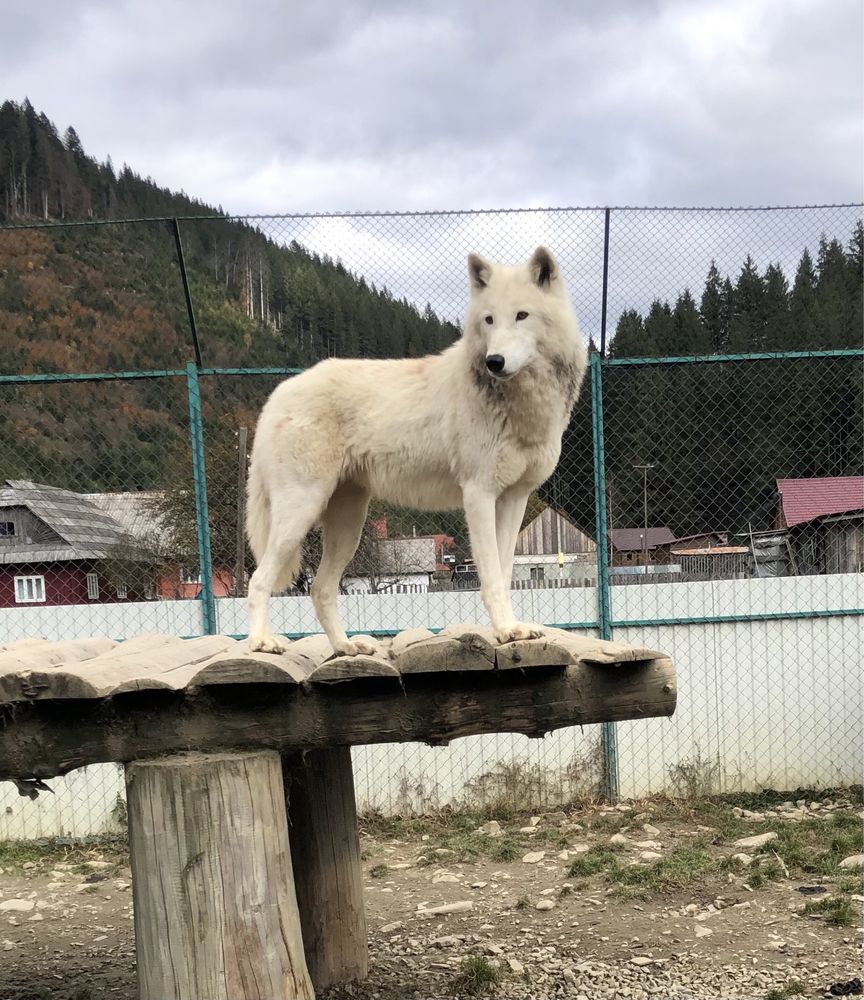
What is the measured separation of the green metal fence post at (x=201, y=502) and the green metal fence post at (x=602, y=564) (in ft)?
8.27

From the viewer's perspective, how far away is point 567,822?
18.9 ft

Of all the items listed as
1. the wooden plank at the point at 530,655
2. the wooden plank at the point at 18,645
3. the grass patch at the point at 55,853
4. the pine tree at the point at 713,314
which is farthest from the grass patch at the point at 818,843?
the wooden plank at the point at 18,645

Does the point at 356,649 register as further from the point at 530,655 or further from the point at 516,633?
the point at 530,655

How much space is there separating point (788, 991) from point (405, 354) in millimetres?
4287

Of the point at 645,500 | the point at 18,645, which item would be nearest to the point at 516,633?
the point at 18,645

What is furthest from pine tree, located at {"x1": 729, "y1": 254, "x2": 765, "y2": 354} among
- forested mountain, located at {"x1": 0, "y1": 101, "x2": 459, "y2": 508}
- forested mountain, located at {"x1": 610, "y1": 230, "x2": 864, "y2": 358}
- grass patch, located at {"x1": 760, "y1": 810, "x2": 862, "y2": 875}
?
grass patch, located at {"x1": 760, "y1": 810, "x2": 862, "y2": 875}

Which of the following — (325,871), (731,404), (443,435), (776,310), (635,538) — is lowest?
(325,871)

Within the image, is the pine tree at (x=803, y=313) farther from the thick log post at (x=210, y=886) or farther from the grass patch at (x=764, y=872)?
the thick log post at (x=210, y=886)

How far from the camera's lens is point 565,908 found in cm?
442

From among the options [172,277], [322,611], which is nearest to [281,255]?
[172,277]

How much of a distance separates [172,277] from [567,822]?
4323mm

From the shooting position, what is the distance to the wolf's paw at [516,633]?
9.84 ft

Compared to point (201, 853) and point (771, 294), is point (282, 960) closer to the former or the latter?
point (201, 853)

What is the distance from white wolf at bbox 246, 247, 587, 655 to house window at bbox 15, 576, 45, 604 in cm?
275
